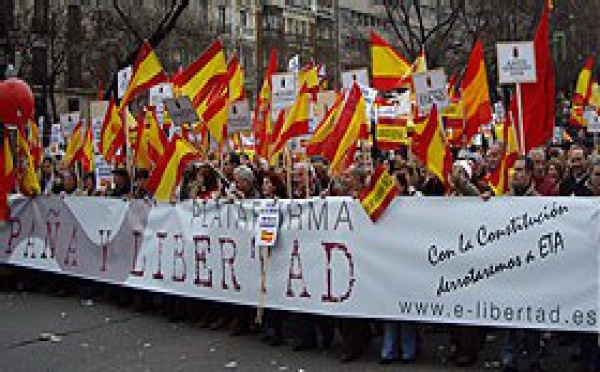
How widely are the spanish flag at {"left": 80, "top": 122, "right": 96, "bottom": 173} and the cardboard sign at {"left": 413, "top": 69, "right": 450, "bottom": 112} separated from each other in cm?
644

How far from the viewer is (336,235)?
8086 millimetres

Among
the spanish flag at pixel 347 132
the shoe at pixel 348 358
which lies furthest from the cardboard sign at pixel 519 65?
the shoe at pixel 348 358

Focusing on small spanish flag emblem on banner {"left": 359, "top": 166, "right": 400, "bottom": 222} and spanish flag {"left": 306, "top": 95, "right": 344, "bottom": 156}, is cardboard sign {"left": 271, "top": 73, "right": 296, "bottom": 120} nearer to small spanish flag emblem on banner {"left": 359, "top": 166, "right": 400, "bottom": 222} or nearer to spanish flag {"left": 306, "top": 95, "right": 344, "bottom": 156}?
spanish flag {"left": 306, "top": 95, "right": 344, "bottom": 156}

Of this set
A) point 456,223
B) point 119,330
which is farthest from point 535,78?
point 119,330

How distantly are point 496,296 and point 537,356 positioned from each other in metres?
0.61

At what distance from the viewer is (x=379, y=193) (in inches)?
306

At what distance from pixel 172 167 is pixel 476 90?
155 inches

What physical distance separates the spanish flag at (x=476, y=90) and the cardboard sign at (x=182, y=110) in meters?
3.48

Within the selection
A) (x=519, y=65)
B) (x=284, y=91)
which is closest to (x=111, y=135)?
(x=284, y=91)

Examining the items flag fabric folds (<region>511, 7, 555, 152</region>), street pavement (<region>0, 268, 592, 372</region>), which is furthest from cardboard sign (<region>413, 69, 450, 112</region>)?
street pavement (<region>0, 268, 592, 372</region>)

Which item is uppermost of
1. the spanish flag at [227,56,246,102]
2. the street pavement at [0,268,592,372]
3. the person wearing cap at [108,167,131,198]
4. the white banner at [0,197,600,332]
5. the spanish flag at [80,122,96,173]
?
the spanish flag at [227,56,246,102]

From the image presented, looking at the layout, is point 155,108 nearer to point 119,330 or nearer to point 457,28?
point 119,330

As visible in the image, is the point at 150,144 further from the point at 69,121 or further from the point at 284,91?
the point at 69,121

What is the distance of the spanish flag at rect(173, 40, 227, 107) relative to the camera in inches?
423
